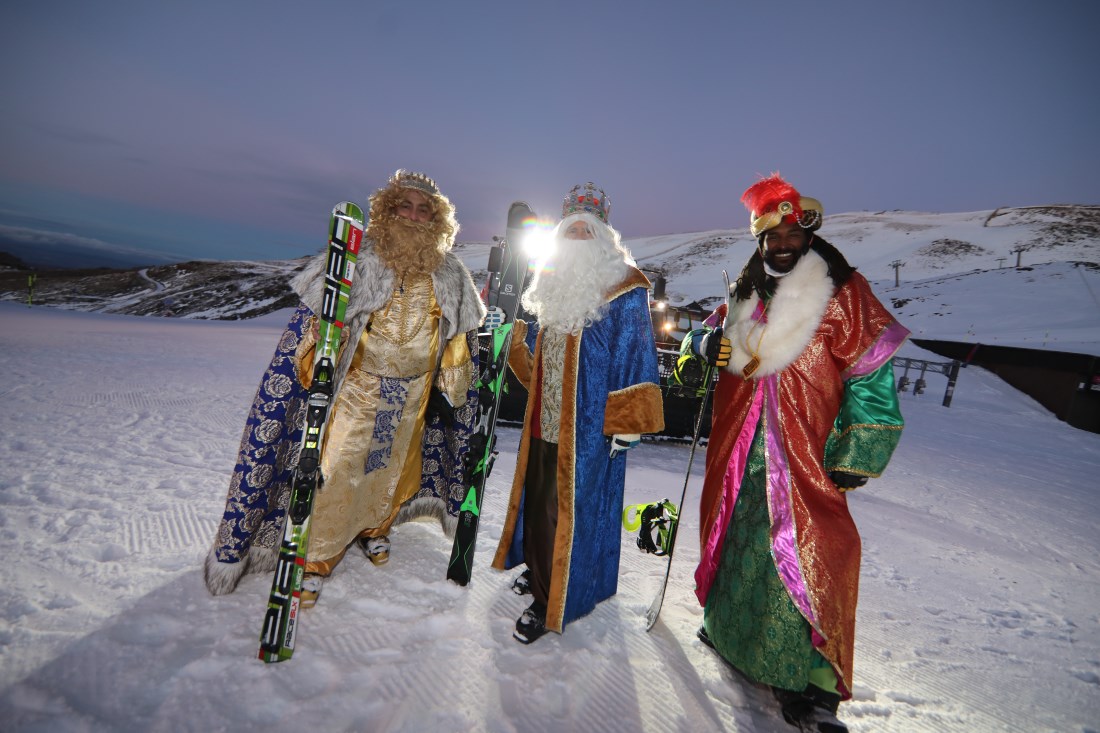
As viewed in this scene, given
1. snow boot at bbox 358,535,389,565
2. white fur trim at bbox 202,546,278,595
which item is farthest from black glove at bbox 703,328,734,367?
white fur trim at bbox 202,546,278,595

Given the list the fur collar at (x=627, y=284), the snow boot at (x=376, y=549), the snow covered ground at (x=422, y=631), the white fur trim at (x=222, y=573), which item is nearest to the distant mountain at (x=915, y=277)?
the snow covered ground at (x=422, y=631)

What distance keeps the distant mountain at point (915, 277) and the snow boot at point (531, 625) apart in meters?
20.4

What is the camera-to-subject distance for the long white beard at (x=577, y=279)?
2.43m

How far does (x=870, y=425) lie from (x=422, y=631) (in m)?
2.23

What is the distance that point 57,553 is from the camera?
2.54m

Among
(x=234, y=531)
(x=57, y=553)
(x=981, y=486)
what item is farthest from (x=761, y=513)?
(x=981, y=486)

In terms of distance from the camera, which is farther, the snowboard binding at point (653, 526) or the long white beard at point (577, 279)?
the snowboard binding at point (653, 526)

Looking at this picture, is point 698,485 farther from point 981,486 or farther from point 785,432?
point 981,486

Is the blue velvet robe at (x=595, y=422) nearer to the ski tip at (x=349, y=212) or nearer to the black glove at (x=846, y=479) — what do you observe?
the black glove at (x=846, y=479)

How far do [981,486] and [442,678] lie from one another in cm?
744

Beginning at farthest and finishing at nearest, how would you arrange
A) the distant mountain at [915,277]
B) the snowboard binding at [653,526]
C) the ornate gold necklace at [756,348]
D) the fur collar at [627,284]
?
1. the distant mountain at [915,277]
2. the snowboard binding at [653,526]
3. the fur collar at [627,284]
4. the ornate gold necklace at [756,348]

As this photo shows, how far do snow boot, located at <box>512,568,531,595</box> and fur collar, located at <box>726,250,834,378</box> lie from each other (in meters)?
1.69

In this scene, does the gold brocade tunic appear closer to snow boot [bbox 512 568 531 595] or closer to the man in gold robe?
the man in gold robe

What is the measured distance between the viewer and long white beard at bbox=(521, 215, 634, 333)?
2.43m
